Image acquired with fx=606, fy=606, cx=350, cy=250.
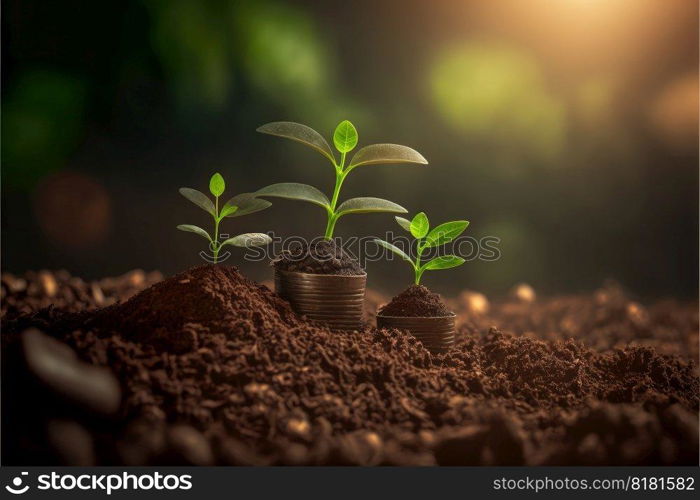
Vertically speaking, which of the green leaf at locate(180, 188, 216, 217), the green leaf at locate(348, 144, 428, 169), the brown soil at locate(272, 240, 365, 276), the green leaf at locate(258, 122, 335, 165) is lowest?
the brown soil at locate(272, 240, 365, 276)

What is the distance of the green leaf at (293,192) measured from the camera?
4.96 ft

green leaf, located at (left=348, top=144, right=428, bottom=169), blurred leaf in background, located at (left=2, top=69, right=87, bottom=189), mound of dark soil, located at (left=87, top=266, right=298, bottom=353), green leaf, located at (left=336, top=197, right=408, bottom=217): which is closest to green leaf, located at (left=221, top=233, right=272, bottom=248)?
mound of dark soil, located at (left=87, top=266, right=298, bottom=353)

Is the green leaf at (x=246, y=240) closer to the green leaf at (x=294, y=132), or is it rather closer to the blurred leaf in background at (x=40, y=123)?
the green leaf at (x=294, y=132)

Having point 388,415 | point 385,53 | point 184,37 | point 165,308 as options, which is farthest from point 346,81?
point 388,415

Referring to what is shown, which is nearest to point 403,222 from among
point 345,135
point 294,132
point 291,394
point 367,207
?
point 367,207

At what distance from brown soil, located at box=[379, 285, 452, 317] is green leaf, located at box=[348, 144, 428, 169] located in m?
0.36

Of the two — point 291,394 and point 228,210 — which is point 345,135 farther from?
point 291,394

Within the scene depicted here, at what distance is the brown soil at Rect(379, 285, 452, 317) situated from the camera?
164 centimetres

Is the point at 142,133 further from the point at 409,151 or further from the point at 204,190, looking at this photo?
the point at 409,151

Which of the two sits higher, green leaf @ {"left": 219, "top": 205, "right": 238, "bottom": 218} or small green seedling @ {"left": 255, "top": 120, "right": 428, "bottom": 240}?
small green seedling @ {"left": 255, "top": 120, "right": 428, "bottom": 240}

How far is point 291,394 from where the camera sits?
1.17 metres

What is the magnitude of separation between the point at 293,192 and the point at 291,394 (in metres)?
0.56

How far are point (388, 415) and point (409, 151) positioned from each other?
2.35 feet

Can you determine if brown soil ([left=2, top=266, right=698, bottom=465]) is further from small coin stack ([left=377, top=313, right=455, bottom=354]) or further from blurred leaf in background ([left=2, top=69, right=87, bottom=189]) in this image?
blurred leaf in background ([left=2, top=69, right=87, bottom=189])
